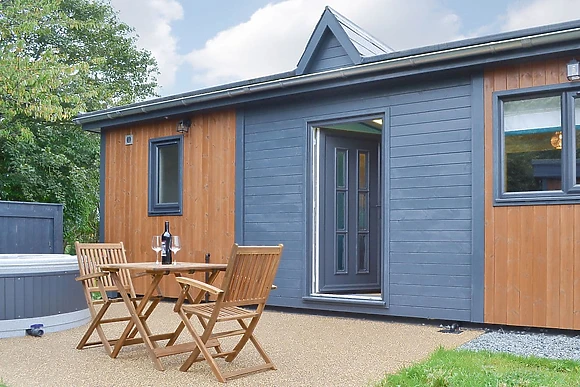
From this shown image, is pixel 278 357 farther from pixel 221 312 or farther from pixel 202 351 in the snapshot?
pixel 202 351

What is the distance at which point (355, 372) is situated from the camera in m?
4.17

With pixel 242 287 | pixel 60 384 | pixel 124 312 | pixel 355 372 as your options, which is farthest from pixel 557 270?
pixel 124 312

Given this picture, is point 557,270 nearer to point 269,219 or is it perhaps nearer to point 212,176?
point 269,219

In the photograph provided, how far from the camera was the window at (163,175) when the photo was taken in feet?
27.5

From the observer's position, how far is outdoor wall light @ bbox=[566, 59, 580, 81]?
5340 mm

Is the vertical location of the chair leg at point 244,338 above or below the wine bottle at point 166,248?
below

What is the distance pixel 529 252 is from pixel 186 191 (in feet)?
14.1

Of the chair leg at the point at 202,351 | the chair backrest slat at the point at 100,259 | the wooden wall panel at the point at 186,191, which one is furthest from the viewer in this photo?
the wooden wall panel at the point at 186,191

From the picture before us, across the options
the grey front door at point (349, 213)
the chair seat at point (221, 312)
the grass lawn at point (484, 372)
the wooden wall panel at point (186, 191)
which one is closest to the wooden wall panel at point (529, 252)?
the grass lawn at point (484, 372)

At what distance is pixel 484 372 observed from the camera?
3.80m

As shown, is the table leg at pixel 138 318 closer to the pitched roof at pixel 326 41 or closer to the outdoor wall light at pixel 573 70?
the pitched roof at pixel 326 41

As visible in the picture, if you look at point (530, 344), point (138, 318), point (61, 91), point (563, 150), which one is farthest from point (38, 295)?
point (61, 91)

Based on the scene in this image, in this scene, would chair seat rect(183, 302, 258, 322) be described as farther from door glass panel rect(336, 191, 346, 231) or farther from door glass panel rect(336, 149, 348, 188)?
door glass panel rect(336, 149, 348, 188)

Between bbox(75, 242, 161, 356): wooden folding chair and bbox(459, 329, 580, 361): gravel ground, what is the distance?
259 cm
